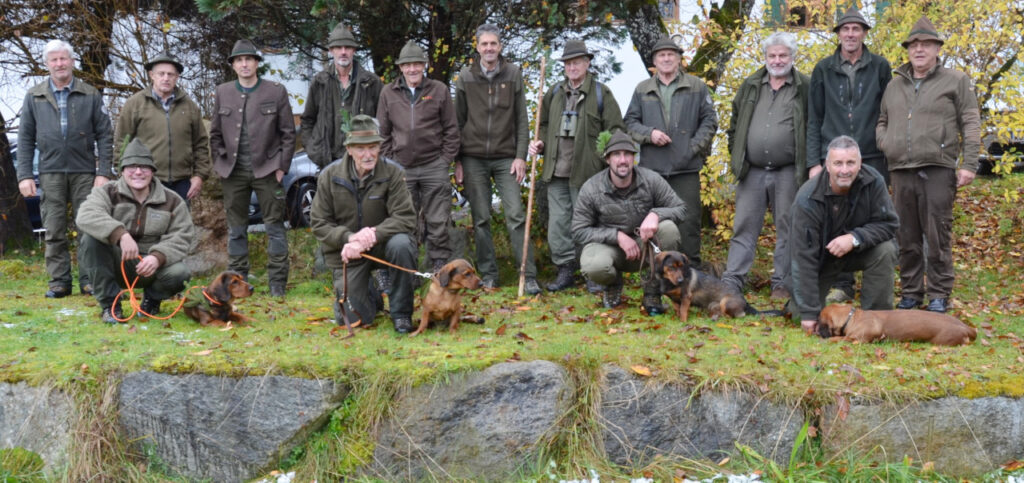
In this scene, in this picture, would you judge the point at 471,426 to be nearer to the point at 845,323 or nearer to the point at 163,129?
the point at 845,323

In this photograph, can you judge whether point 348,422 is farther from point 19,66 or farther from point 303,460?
point 19,66

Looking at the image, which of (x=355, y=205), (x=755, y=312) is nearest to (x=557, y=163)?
(x=755, y=312)

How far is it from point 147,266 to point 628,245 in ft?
11.1

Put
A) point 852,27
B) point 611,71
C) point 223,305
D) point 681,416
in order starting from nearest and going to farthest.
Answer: point 681,416 → point 223,305 → point 852,27 → point 611,71

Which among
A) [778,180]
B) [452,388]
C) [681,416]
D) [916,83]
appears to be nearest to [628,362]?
[681,416]

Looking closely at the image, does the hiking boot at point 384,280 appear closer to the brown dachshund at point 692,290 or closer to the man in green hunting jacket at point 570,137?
the brown dachshund at point 692,290

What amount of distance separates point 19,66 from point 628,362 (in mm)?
8419

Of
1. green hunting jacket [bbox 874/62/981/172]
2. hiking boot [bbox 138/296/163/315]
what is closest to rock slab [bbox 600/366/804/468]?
green hunting jacket [bbox 874/62/981/172]

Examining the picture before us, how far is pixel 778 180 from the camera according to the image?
708 centimetres

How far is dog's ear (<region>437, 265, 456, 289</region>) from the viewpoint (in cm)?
552

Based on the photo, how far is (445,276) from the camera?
5.54 meters

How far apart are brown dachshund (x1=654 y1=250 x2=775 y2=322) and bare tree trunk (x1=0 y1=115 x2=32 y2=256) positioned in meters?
8.41

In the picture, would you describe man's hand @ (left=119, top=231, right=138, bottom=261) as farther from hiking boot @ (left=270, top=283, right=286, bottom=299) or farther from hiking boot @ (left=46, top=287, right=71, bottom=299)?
hiking boot @ (left=46, top=287, right=71, bottom=299)

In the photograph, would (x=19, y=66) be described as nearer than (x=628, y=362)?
No
